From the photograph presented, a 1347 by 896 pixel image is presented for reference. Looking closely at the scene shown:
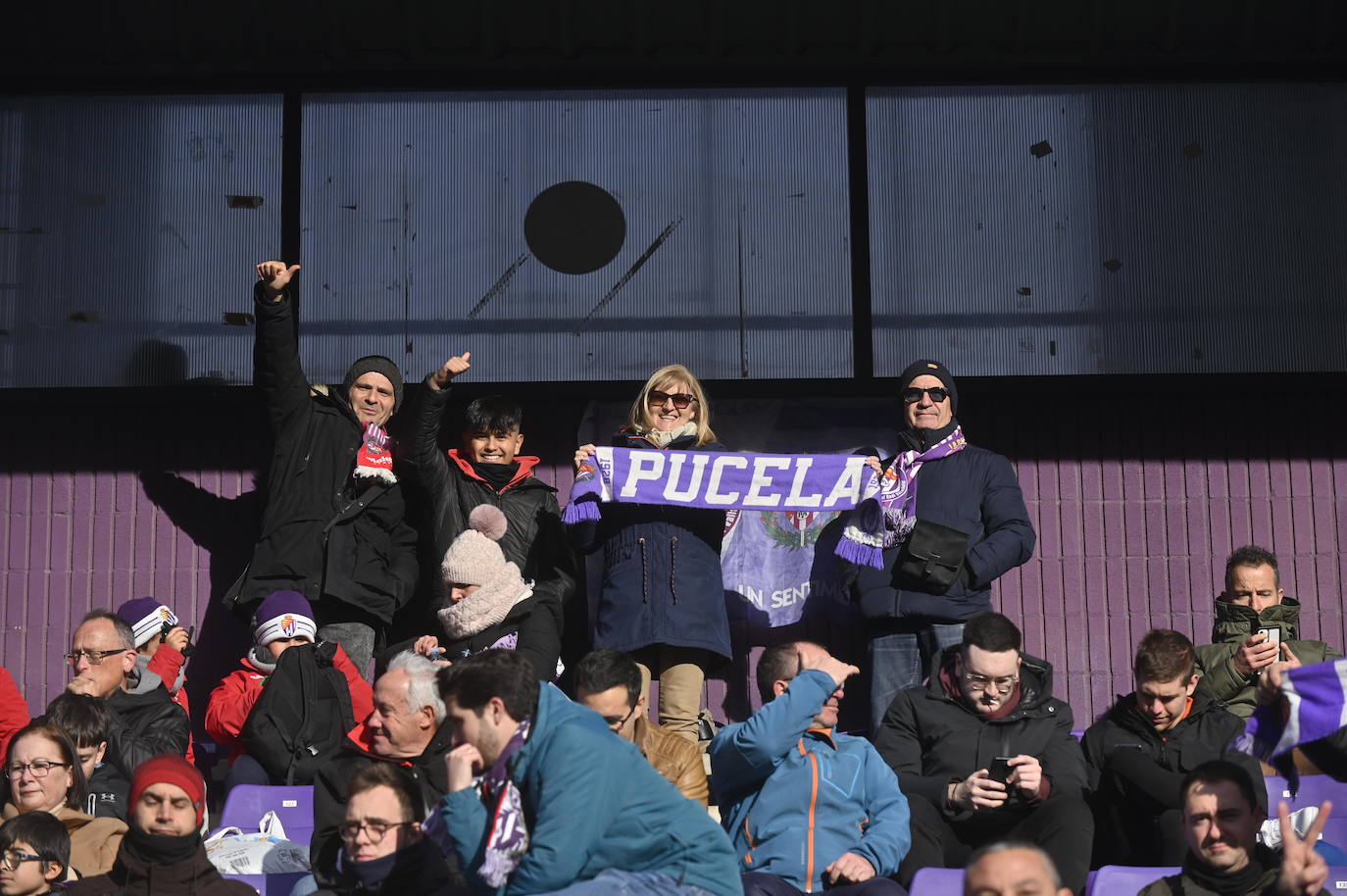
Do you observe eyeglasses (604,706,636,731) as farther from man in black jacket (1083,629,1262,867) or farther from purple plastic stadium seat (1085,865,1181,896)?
man in black jacket (1083,629,1262,867)

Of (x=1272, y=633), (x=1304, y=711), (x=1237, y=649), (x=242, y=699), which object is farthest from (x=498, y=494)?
(x=1304, y=711)

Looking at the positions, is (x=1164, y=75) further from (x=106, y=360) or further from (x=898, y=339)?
(x=106, y=360)

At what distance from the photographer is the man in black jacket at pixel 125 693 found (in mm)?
7039

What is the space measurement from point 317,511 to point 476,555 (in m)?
0.92

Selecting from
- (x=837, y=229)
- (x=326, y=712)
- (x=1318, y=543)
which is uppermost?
(x=837, y=229)

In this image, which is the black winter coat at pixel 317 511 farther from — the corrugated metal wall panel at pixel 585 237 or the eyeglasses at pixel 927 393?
the eyeglasses at pixel 927 393

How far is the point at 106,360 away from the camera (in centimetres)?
884

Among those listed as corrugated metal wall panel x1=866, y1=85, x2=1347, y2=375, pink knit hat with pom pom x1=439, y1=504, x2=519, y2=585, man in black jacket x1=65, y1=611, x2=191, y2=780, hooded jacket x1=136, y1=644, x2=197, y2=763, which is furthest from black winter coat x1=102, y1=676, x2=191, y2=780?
corrugated metal wall panel x1=866, y1=85, x2=1347, y2=375

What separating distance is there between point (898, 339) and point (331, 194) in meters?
3.05

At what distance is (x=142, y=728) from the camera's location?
7.24 meters

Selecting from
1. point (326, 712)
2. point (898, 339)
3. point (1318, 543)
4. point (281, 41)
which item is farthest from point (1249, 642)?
point (281, 41)

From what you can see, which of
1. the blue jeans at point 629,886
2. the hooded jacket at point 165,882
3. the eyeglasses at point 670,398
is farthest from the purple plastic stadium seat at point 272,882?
the eyeglasses at point 670,398

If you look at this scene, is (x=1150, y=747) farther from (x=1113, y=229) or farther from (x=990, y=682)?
(x=1113, y=229)

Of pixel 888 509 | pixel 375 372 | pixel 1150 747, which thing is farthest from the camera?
pixel 375 372
